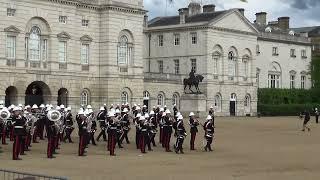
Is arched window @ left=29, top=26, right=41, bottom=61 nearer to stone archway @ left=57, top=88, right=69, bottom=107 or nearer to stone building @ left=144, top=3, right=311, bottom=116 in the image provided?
stone archway @ left=57, top=88, right=69, bottom=107

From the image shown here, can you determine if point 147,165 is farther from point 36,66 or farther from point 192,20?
point 192,20

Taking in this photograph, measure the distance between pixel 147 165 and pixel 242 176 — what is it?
4.20m

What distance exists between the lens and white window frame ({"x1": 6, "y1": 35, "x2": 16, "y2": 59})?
5520 cm

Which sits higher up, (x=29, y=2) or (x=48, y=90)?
(x=29, y=2)

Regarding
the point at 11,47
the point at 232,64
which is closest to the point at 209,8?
the point at 232,64

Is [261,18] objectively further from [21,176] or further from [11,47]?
[21,176]

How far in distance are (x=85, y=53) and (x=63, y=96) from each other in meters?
4.57

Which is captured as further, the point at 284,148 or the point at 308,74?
the point at 308,74

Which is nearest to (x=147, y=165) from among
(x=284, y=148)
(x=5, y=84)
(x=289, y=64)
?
(x=284, y=148)

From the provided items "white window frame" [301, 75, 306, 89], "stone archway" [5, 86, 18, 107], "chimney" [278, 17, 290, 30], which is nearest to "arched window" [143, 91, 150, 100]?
"stone archway" [5, 86, 18, 107]

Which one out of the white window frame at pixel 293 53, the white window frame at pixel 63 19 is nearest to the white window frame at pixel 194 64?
the white window frame at pixel 293 53

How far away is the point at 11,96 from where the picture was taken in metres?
56.3

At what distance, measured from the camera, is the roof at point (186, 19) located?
79438 millimetres

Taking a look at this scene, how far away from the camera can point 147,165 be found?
969 inches
